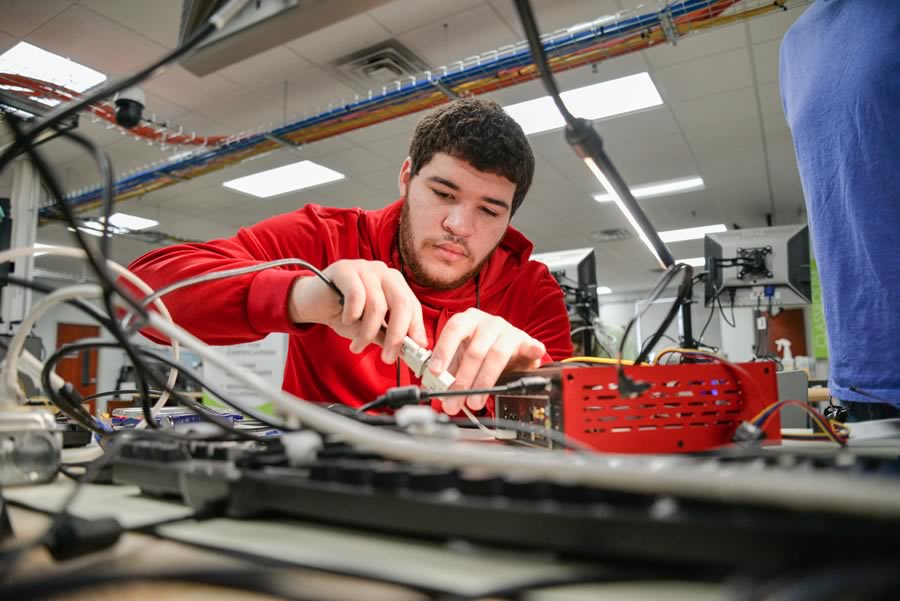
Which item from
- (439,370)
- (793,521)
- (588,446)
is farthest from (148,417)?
(793,521)

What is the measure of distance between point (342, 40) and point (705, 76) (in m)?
2.20

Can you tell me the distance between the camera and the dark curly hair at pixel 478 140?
108 cm

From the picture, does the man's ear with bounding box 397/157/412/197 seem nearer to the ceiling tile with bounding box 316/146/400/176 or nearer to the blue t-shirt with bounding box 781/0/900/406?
the blue t-shirt with bounding box 781/0/900/406

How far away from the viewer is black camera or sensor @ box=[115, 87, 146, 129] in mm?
411

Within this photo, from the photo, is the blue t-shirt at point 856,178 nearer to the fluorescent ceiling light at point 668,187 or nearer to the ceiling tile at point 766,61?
the ceiling tile at point 766,61

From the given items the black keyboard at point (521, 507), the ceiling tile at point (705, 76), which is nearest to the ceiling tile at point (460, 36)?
the ceiling tile at point (705, 76)

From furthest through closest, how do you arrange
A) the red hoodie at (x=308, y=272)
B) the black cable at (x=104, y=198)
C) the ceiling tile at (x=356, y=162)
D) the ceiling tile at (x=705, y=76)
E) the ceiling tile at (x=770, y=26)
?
the ceiling tile at (x=356, y=162), the ceiling tile at (x=705, y=76), the ceiling tile at (x=770, y=26), the red hoodie at (x=308, y=272), the black cable at (x=104, y=198)

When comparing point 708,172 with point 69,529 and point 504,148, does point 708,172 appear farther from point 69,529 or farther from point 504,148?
point 69,529

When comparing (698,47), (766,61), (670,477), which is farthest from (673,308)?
(766,61)

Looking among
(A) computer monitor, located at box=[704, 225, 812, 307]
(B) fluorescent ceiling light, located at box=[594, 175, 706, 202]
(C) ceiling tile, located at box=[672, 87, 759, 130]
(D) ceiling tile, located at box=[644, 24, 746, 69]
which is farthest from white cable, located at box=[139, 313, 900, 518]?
(B) fluorescent ceiling light, located at box=[594, 175, 706, 202]

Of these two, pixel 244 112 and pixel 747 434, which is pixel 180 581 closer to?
pixel 747 434

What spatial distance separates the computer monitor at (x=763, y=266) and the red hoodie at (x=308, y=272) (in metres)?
1.04

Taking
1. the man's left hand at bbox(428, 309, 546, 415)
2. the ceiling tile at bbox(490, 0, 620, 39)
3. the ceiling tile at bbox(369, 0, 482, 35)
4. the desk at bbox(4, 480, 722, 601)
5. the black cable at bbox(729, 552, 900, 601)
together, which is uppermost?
the ceiling tile at bbox(369, 0, 482, 35)

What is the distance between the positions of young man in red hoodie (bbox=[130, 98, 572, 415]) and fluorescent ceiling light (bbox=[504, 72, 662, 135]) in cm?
227
